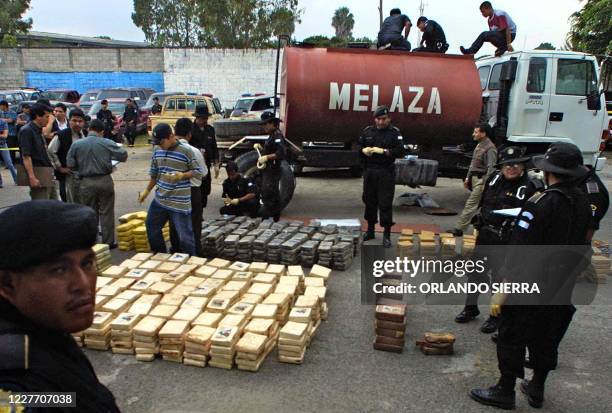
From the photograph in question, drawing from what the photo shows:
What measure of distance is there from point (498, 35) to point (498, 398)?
7.78m

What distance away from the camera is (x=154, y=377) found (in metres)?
3.63

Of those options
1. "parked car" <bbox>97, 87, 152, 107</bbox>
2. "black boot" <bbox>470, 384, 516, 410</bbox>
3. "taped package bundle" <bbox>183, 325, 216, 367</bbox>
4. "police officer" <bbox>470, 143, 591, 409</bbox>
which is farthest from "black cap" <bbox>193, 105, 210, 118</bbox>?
"parked car" <bbox>97, 87, 152, 107</bbox>

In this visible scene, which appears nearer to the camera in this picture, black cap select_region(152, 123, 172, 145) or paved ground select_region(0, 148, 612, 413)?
paved ground select_region(0, 148, 612, 413)

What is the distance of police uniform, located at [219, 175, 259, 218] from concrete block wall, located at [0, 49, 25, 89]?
26625 millimetres

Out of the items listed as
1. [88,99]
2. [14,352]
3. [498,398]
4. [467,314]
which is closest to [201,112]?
[467,314]

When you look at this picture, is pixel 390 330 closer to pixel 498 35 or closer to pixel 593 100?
pixel 593 100

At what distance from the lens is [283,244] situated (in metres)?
6.05

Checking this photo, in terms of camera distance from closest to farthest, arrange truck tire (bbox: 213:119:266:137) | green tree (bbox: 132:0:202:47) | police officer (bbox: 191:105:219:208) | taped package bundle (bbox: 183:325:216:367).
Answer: taped package bundle (bbox: 183:325:216:367), police officer (bbox: 191:105:219:208), truck tire (bbox: 213:119:266:137), green tree (bbox: 132:0:202:47)

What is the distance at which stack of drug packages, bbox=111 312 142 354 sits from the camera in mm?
3928

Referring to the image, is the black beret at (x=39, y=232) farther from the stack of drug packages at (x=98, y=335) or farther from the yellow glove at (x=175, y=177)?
the yellow glove at (x=175, y=177)

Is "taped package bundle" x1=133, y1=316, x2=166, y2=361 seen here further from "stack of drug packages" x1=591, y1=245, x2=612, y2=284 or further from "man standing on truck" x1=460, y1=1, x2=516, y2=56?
"man standing on truck" x1=460, y1=1, x2=516, y2=56

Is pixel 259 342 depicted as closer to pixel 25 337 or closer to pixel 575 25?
pixel 25 337

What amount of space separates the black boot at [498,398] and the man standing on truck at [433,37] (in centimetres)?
732

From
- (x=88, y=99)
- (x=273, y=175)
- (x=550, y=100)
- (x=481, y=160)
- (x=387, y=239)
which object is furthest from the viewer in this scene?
(x=88, y=99)
